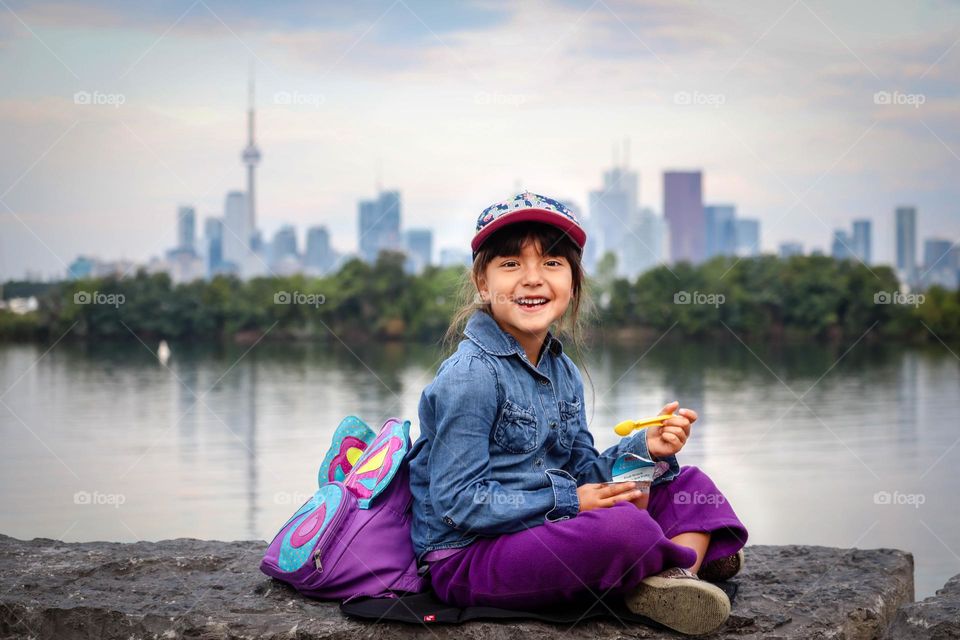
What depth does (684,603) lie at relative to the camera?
102 inches

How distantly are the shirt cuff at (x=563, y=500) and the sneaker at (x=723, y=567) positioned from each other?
22.8 inches

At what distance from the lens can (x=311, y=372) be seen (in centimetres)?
1669

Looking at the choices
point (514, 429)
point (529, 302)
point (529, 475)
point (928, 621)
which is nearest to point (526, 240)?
point (529, 302)

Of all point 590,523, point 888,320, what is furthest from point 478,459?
point 888,320

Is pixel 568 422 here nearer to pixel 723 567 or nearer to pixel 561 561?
pixel 561 561

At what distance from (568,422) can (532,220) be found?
1.78 feet

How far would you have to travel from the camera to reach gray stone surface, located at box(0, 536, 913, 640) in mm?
2650

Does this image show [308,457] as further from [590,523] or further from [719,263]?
[719,263]

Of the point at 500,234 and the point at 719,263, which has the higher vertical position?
the point at 719,263

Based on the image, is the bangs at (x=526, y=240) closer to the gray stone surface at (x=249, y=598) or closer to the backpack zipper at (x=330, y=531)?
the backpack zipper at (x=330, y=531)

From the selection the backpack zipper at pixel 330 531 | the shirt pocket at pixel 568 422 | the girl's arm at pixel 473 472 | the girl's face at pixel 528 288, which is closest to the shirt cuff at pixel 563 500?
the girl's arm at pixel 473 472

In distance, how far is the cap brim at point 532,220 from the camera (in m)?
2.62

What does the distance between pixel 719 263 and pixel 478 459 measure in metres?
24.9

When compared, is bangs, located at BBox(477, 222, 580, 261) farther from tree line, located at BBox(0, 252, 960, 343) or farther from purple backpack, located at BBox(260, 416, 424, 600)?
tree line, located at BBox(0, 252, 960, 343)
